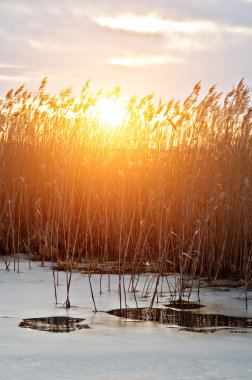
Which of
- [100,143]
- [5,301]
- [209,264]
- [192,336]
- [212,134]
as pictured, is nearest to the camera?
[192,336]

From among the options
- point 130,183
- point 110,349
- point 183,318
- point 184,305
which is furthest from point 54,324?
point 130,183

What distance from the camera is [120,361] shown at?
2268 millimetres

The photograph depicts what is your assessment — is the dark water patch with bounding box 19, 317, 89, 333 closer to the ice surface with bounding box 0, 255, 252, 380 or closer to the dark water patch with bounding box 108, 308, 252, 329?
the ice surface with bounding box 0, 255, 252, 380

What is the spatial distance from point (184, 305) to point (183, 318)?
12.5 inches

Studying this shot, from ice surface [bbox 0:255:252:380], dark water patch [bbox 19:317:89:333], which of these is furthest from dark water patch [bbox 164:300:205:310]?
dark water patch [bbox 19:317:89:333]

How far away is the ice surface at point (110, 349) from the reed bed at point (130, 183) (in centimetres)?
62

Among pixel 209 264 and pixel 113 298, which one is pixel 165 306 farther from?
pixel 209 264

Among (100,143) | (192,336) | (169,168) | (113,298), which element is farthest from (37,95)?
(192,336)

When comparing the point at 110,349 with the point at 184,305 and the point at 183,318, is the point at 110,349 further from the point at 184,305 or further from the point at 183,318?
the point at 184,305

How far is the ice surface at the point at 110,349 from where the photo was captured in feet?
6.98

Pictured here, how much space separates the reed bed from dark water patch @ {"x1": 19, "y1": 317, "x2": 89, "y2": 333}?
0.73 meters

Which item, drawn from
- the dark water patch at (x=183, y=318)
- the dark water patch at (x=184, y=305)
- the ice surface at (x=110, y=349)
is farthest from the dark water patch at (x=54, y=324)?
the dark water patch at (x=184, y=305)

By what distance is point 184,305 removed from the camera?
3426 mm

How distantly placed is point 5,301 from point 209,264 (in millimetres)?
1502
